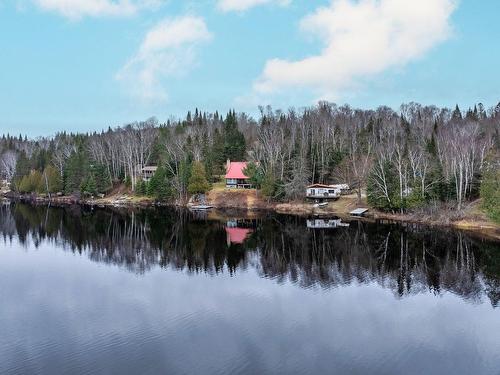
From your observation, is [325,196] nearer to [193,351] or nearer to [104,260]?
[104,260]

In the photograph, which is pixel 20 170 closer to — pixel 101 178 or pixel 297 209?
pixel 101 178

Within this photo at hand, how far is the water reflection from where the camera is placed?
32.1 meters

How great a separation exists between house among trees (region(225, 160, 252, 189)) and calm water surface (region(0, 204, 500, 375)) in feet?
112

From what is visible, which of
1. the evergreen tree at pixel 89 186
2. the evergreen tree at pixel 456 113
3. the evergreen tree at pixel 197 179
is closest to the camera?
the evergreen tree at pixel 197 179

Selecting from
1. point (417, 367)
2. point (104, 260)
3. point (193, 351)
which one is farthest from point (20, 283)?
point (417, 367)

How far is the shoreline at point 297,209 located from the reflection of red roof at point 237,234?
15.3 meters

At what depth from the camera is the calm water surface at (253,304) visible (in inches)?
775

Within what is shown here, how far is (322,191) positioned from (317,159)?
8.96 meters

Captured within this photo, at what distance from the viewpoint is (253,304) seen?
27.0 meters

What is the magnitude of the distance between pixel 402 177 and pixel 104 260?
1590 inches

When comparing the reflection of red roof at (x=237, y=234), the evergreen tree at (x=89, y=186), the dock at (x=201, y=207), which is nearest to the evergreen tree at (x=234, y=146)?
the dock at (x=201, y=207)

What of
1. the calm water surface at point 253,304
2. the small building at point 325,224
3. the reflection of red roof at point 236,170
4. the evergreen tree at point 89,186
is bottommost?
Answer: the calm water surface at point 253,304

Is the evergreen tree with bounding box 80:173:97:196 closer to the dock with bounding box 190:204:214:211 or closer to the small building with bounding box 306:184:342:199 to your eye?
the dock with bounding box 190:204:214:211

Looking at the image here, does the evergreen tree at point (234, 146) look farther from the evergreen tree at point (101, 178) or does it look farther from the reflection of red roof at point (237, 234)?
the reflection of red roof at point (237, 234)
